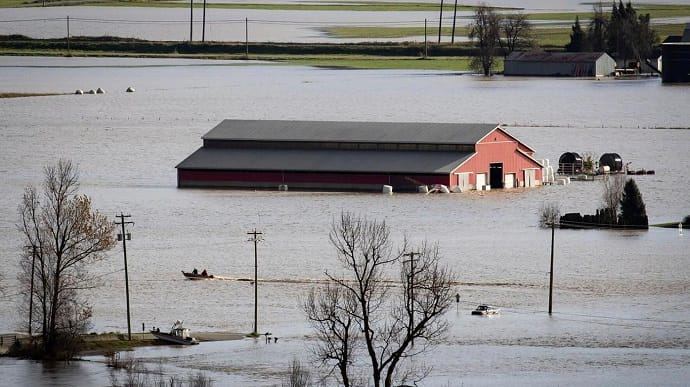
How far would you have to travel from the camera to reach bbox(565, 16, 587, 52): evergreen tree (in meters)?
132

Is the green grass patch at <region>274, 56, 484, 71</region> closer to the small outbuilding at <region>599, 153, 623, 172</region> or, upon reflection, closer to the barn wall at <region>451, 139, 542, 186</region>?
the small outbuilding at <region>599, 153, 623, 172</region>

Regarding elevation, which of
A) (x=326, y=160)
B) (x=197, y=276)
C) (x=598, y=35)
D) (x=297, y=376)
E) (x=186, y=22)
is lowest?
(x=297, y=376)

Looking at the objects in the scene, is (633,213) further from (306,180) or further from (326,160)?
(306,180)

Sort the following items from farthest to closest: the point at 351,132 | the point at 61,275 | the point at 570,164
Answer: the point at 570,164, the point at 351,132, the point at 61,275

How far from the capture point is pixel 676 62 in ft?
413

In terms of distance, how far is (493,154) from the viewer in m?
61.9

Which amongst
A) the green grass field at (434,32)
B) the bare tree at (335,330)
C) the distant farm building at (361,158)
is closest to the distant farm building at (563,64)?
the green grass field at (434,32)

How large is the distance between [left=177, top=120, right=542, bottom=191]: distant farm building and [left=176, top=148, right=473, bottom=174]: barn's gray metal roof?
32mm

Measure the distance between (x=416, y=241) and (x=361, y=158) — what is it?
1332 centimetres

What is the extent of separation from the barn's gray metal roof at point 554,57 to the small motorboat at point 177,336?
329 feet

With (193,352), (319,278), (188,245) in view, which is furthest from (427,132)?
(193,352)

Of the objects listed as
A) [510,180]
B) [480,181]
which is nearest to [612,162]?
[510,180]

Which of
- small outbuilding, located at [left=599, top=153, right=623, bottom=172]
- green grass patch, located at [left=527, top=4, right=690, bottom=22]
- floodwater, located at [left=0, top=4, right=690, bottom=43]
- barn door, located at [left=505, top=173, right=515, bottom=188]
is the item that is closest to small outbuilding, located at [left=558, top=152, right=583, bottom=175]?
small outbuilding, located at [left=599, top=153, right=623, bottom=172]

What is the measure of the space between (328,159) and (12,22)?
102290 mm
